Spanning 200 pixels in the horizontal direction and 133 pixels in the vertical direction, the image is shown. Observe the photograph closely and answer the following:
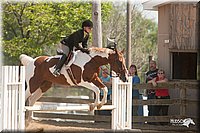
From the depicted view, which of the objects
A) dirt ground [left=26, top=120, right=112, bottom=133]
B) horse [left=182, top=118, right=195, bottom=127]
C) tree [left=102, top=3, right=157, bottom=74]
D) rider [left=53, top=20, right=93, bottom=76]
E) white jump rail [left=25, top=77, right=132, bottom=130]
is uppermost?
tree [left=102, top=3, right=157, bottom=74]

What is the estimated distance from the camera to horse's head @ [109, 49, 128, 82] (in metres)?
8.84

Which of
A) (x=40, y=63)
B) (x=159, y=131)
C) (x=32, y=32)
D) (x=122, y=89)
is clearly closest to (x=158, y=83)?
(x=159, y=131)

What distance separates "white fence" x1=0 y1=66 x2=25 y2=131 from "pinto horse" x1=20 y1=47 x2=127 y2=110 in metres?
1.80

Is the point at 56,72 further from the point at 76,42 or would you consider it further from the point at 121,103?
the point at 121,103

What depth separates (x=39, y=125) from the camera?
11141 millimetres

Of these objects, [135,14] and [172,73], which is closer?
[172,73]

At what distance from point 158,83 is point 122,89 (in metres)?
1.82

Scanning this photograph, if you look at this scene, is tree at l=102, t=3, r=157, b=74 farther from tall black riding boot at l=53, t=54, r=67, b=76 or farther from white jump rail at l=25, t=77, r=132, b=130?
white jump rail at l=25, t=77, r=132, b=130

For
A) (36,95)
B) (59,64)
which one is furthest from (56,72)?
(36,95)

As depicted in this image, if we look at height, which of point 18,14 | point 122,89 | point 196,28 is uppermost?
point 18,14

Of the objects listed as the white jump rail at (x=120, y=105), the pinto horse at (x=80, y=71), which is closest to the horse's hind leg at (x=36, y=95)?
the pinto horse at (x=80, y=71)

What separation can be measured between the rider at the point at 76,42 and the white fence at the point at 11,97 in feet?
6.40

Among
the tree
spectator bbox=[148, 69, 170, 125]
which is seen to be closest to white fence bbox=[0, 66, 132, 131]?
spectator bbox=[148, 69, 170, 125]

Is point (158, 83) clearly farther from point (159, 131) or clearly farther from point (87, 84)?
point (87, 84)
